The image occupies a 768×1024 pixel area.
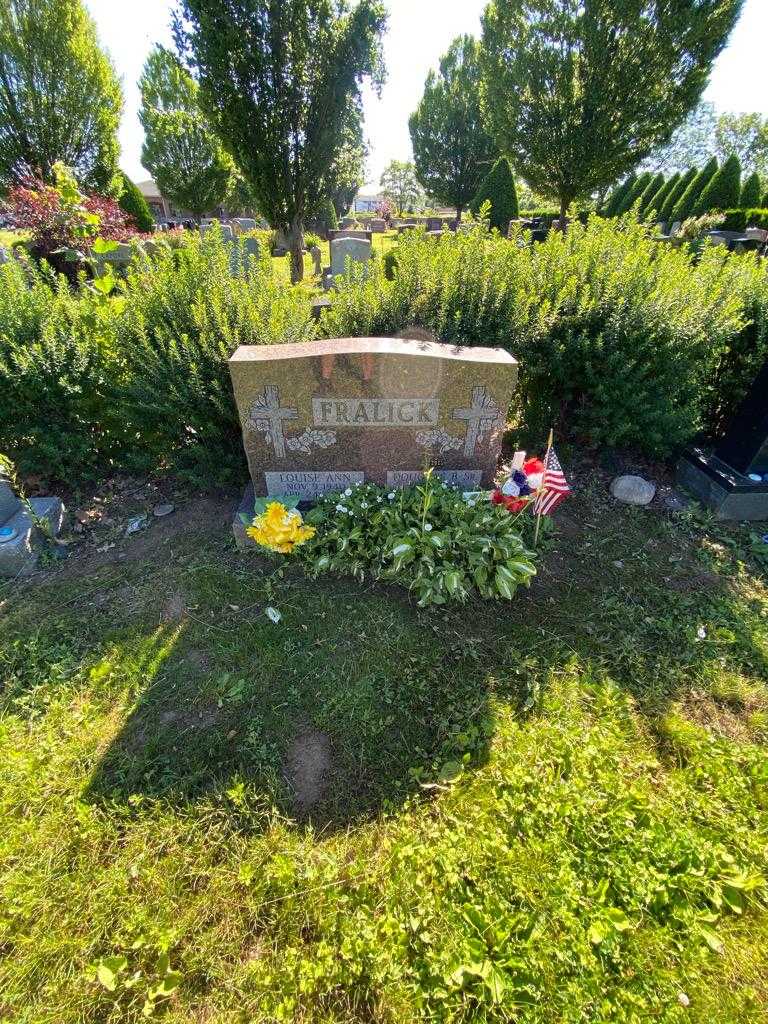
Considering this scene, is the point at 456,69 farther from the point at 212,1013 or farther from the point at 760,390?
the point at 212,1013

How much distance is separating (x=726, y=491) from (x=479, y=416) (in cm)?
233

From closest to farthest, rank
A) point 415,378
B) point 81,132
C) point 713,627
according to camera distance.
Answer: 1. point 713,627
2. point 415,378
3. point 81,132

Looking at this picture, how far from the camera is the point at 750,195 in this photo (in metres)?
18.6

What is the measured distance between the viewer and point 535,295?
4.05m

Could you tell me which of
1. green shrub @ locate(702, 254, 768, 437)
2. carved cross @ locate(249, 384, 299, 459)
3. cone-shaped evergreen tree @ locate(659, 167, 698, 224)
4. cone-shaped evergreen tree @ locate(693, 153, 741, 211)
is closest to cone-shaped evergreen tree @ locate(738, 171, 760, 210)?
cone-shaped evergreen tree @ locate(693, 153, 741, 211)

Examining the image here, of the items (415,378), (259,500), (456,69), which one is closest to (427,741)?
(259,500)

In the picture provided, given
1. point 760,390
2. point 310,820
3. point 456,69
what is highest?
point 456,69

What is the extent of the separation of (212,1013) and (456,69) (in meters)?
36.8

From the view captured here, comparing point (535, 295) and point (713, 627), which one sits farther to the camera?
point (535, 295)

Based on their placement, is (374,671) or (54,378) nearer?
(374,671)

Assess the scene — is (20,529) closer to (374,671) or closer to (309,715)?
(309,715)

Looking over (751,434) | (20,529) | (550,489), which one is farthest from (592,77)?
(20,529)

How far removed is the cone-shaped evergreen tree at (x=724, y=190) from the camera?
59.5ft

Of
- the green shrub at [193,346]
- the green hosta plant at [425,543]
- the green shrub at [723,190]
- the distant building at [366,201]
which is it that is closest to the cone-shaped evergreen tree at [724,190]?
the green shrub at [723,190]
